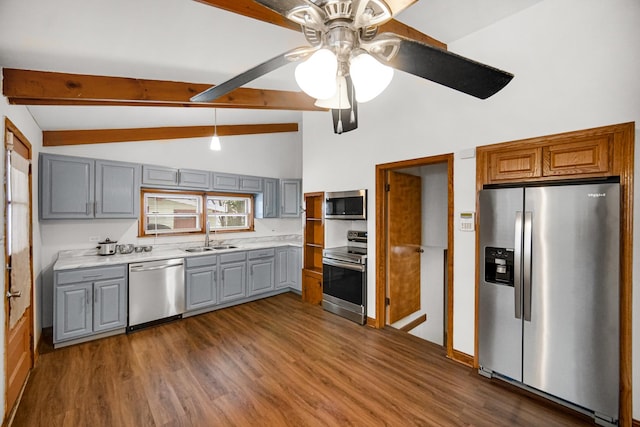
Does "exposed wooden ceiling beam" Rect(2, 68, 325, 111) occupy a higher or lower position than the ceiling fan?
higher

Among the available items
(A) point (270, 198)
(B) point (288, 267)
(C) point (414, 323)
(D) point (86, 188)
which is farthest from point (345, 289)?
(D) point (86, 188)

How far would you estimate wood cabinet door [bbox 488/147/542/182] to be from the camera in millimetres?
2131

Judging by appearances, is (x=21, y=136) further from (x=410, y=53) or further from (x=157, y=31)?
(x=410, y=53)

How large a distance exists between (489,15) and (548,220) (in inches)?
66.8

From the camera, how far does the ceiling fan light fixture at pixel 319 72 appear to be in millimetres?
1006

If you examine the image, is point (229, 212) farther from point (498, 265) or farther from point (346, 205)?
point (498, 265)

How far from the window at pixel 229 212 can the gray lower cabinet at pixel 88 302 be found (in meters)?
1.74

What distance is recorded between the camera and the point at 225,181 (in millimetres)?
4473

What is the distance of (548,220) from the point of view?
79.0 inches

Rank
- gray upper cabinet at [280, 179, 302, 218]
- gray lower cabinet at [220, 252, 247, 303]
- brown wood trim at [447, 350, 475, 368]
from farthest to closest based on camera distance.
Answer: gray upper cabinet at [280, 179, 302, 218]
gray lower cabinet at [220, 252, 247, 303]
brown wood trim at [447, 350, 475, 368]

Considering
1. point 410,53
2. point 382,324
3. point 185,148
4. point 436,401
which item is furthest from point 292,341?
point 185,148

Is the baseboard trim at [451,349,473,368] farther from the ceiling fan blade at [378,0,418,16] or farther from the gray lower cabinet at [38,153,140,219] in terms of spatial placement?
the gray lower cabinet at [38,153,140,219]

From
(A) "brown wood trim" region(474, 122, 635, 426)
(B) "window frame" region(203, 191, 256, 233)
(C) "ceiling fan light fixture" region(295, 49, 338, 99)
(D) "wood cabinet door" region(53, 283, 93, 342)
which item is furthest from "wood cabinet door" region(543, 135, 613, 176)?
(D) "wood cabinet door" region(53, 283, 93, 342)

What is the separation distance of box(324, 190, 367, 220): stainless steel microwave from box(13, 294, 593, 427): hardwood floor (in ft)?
4.66
